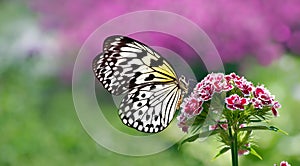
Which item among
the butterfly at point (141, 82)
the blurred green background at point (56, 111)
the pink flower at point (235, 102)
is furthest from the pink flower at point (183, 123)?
the blurred green background at point (56, 111)

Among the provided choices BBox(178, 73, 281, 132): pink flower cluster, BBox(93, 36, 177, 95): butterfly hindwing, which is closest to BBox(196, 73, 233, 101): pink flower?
BBox(178, 73, 281, 132): pink flower cluster

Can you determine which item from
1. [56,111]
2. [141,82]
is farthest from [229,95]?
[56,111]

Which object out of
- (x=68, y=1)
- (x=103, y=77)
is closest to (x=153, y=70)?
(x=103, y=77)

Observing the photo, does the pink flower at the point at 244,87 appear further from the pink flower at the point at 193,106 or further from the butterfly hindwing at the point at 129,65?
the butterfly hindwing at the point at 129,65

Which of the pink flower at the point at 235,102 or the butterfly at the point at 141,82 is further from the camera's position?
the butterfly at the point at 141,82

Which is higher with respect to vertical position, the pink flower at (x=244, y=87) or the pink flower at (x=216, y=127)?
the pink flower at (x=244, y=87)

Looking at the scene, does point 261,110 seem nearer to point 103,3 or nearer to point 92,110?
point 92,110

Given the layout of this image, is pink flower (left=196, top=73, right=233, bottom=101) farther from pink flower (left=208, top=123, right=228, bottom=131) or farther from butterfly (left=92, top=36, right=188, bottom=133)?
butterfly (left=92, top=36, right=188, bottom=133)
